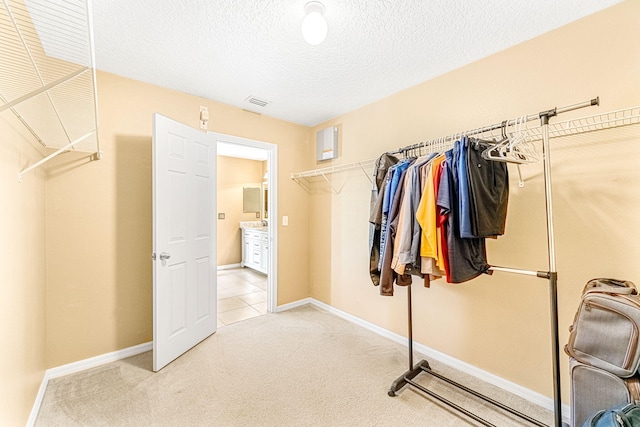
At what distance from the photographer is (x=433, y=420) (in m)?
1.67

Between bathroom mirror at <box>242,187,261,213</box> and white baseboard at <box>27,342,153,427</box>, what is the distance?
12.9ft

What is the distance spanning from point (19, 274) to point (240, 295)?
9.29ft

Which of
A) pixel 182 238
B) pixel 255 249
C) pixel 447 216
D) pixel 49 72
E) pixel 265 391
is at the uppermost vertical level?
pixel 49 72

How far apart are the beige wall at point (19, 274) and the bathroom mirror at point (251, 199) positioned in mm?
4230

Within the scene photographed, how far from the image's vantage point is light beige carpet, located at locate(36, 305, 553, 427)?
5.50 feet

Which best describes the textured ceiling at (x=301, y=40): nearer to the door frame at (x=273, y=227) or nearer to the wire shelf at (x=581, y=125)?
the wire shelf at (x=581, y=125)

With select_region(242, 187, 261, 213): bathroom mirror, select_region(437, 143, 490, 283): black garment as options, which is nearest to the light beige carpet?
select_region(437, 143, 490, 283): black garment

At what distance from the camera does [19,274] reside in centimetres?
147

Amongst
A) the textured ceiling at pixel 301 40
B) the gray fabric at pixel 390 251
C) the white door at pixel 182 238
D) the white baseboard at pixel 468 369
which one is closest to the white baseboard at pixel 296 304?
the white baseboard at pixel 468 369

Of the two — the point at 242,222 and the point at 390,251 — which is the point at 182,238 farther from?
the point at 242,222

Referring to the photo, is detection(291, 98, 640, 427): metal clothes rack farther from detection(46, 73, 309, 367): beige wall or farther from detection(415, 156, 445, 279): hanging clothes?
detection(46, 73, 309, 367): beige wall

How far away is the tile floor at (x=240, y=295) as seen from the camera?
132 inches

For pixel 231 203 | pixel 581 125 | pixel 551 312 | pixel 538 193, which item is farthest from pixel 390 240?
pixel 231 203

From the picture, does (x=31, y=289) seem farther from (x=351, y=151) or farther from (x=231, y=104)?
(x=351, y=151)
